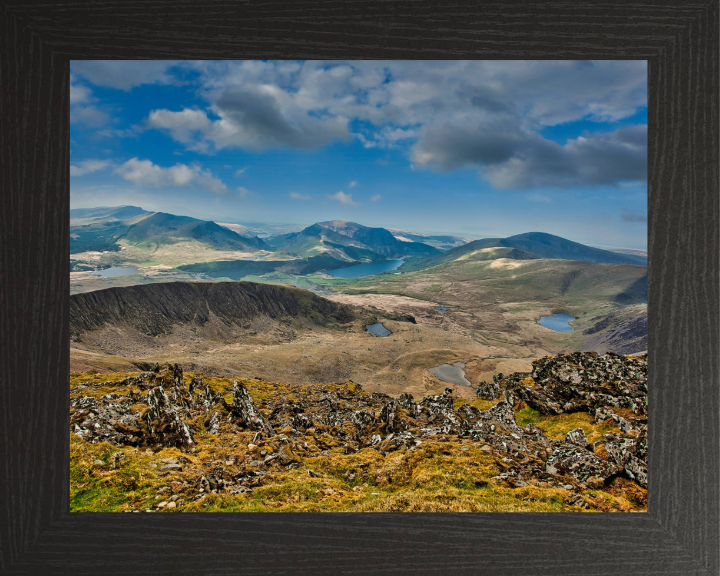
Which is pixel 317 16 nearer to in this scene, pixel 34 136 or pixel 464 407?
pixel 34 136

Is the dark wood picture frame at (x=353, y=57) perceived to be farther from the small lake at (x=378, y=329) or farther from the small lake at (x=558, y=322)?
the small lake at (x=378, y=329)

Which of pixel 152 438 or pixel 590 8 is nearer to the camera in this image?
pixel 590 8

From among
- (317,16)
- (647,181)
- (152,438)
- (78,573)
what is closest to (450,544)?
(78,573)

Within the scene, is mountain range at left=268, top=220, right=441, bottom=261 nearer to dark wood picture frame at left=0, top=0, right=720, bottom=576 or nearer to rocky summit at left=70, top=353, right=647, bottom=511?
rocky summit at left=70, top=353, right=647, bottom=511

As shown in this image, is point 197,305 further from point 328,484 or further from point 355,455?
point 328,484

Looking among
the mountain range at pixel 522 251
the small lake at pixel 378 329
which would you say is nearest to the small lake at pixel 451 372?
the mountain range at pixel 522 251

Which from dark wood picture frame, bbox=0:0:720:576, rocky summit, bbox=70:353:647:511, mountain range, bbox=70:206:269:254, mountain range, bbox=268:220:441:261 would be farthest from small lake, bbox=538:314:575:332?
dark wood picture frame, bbox=0:0:720:576
